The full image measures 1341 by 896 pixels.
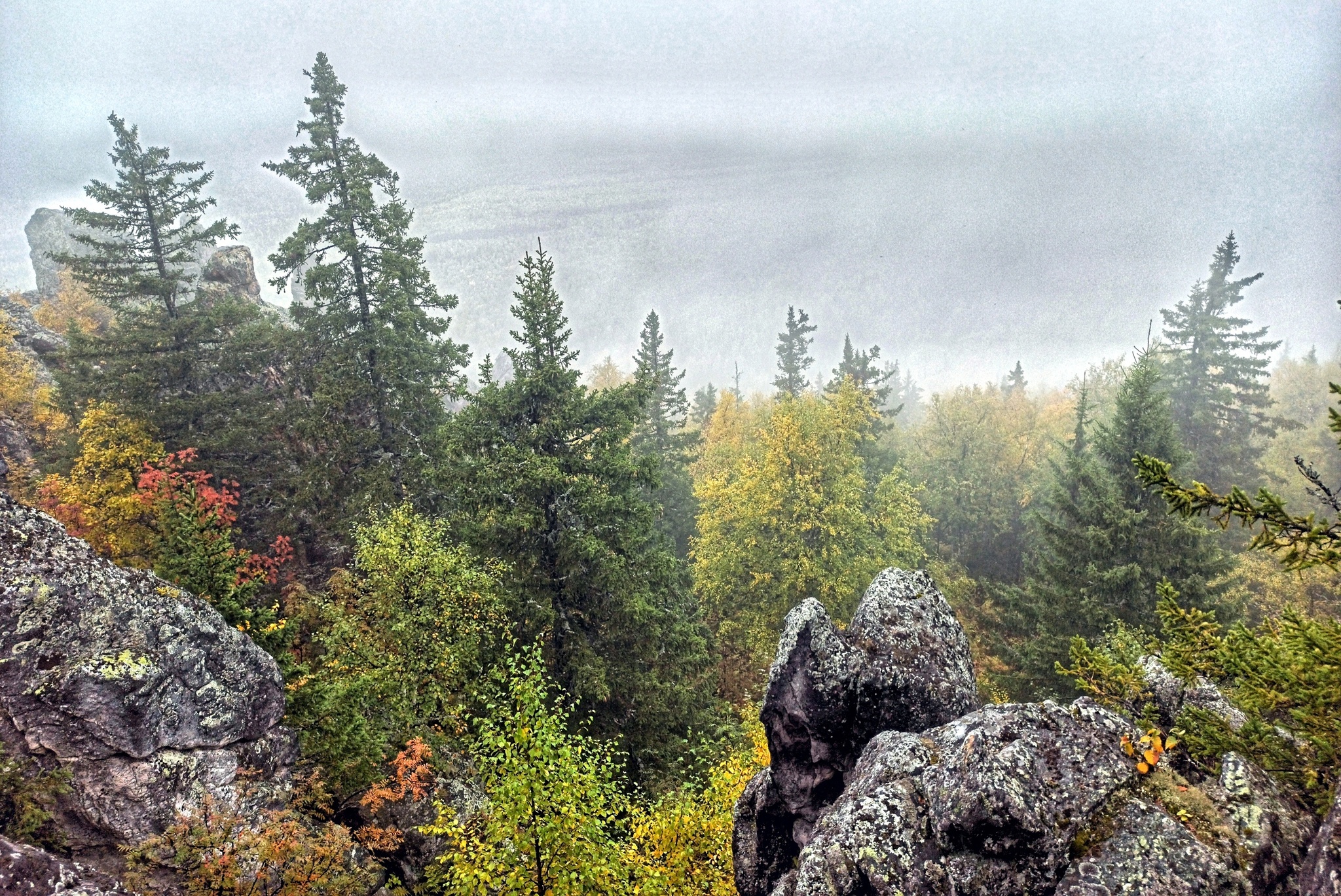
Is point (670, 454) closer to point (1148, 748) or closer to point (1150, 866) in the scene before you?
point (1148, 748)

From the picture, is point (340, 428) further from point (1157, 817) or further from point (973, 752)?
point (1157, 817)

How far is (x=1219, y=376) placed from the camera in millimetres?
37250

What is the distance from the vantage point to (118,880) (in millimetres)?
8227

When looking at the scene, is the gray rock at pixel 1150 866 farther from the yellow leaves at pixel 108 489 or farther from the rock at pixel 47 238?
the rock at pixel 47 238

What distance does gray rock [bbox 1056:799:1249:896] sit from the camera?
226 inches

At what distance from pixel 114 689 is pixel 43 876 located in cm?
334

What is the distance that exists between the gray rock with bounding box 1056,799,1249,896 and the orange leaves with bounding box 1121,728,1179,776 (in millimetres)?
598

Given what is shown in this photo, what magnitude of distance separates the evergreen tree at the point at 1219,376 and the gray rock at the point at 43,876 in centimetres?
4745

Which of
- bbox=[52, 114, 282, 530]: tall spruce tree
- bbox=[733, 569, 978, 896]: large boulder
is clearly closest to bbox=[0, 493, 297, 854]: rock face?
bbox=[733, 569, 978, 896]: large boulder

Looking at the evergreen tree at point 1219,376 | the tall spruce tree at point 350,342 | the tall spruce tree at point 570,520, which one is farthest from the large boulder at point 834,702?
the evergreen tree at point 1219,376

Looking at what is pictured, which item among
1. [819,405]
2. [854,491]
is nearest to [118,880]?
[854,491]

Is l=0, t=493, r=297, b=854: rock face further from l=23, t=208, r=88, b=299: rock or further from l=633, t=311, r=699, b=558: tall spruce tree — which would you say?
l=23, t=208, r=88, b=299: rock

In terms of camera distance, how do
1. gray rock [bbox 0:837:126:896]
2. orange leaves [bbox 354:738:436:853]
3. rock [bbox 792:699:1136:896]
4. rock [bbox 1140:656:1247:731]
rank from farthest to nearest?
1. orange leaves [bbox 354:738:436:853]
2. rock [bbox 1140:656:1247:731]
3. gray rock [bbox 0:837:126:896]
4. rock [bbox 792:699:1136:896]

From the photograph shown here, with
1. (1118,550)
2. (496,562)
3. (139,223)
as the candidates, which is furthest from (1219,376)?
(139,223)
